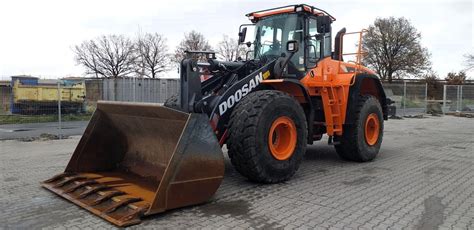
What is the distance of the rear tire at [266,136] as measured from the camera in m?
5.26

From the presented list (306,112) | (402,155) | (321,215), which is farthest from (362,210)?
(402,155)

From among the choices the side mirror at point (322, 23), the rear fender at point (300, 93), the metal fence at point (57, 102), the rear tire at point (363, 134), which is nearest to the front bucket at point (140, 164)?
the rear fender at point (300, 93)

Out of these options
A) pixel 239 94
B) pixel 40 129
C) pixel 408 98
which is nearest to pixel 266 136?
pixel 239 94

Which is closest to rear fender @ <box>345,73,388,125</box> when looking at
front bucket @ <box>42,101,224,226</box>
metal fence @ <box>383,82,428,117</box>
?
front bucket @ <box>42,101,224,226</box>

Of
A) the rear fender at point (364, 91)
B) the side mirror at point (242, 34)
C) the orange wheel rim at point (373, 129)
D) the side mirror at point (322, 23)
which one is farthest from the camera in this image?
the orange wheel rim at point (373, 129)

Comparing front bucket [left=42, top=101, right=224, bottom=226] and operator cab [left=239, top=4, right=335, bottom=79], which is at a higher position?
operator cab [left=239, top=4, right=335, bottom=79]

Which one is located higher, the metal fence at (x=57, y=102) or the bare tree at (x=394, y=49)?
the bare tree at (x=394, y=49)

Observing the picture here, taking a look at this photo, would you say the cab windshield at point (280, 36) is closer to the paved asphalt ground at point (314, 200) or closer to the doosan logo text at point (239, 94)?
the doosan logo text at point (239, 94)

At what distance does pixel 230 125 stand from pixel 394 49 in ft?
139

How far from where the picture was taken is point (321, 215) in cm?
450

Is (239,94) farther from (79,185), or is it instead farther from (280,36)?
(79,185)

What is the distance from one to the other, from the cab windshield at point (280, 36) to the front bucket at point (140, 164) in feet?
8.14

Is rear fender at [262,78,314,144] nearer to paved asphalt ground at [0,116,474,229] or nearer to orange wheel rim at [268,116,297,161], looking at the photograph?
orange wheel rim at [268,116,297,161]

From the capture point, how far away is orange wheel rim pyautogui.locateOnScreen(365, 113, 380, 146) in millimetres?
8141
